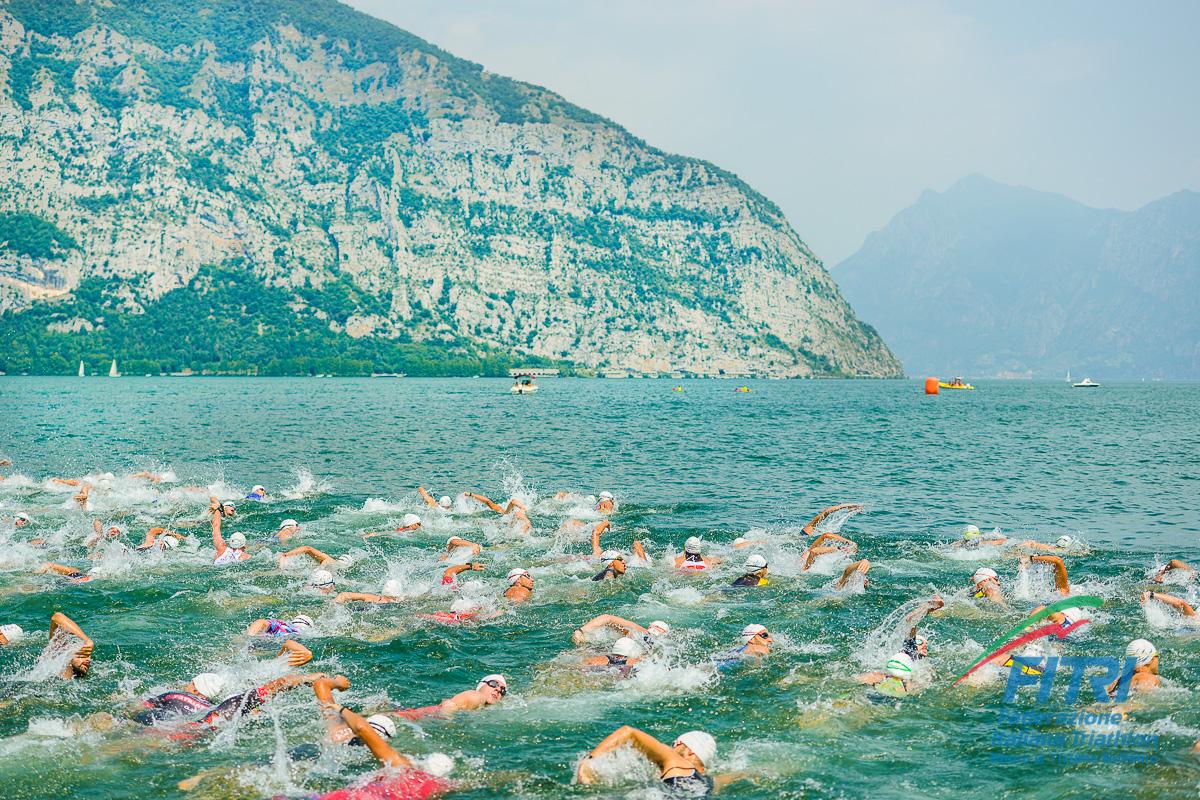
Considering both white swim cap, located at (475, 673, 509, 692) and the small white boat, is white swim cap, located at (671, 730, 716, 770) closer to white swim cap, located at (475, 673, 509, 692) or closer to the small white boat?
white swim cap, located at (475, 673, 509, 692)

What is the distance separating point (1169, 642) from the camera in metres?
17.9

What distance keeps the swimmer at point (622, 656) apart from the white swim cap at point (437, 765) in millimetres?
4788

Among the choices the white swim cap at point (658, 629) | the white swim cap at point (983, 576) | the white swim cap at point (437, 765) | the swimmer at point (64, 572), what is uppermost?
the white swim cap at point (983, 576)

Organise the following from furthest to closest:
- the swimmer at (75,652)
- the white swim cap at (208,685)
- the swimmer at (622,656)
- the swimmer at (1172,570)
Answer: the swimmer at (1172,570) → the swimmer at (622,656) → the swimmer at (75,652) → the white swim cap at (208,685)

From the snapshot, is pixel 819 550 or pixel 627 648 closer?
pixel 627 648

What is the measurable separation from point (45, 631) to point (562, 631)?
10.6 metres

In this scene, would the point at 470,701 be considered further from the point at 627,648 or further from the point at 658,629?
the point at 658,629

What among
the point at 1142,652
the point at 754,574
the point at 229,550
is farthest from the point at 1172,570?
the point at 229,550

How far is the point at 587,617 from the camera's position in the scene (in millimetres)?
20594

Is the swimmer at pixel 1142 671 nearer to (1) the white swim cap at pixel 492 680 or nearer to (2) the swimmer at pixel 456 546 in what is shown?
(1) the white swim cap at pixel 492 680

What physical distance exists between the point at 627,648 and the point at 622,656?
165 mm

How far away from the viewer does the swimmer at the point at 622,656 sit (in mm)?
16203

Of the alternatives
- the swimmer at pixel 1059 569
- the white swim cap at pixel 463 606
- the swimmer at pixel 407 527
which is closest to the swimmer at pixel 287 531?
the swimmer at pixel 407 527

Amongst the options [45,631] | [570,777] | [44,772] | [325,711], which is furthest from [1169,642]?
[45,631]
